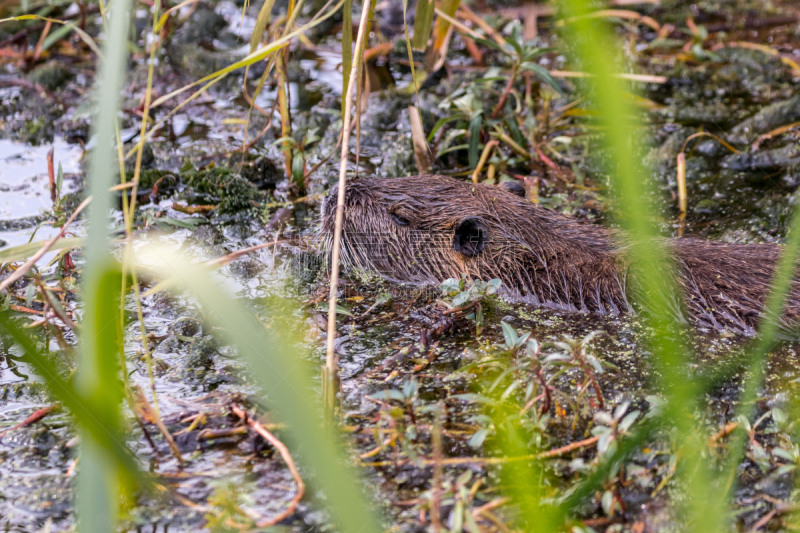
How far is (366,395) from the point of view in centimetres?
230

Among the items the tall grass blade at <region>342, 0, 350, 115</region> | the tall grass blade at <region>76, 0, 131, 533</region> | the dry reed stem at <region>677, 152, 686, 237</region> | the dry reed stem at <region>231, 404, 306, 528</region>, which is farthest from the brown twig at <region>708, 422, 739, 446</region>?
the dry reed stem at <region>677, 152, 686, 237</region>

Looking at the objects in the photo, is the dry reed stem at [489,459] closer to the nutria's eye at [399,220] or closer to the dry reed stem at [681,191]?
the nutria's eye at [399,220]

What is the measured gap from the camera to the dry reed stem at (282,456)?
5.98ft

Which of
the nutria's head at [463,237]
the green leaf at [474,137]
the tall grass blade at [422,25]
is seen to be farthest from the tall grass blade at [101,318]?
the green leaf at [474,137]

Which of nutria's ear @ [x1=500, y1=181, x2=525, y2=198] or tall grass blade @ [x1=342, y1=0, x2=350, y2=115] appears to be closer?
tall grass blade @ [x1=342, y1=0, x2=350, y2=115]

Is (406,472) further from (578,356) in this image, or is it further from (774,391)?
(774,391)

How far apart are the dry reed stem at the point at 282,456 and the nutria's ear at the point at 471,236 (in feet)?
4.16

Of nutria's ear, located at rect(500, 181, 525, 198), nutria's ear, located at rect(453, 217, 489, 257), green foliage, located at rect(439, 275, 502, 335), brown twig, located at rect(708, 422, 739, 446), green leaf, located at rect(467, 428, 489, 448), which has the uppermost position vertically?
nutria's ear, located at rect(500, 181, 525, 198)

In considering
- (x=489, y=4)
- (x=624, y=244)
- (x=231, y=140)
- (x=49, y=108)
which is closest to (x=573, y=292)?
(x=624, y=244)

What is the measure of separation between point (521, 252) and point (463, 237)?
0.26 meters

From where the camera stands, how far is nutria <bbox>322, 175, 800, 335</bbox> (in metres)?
2.67

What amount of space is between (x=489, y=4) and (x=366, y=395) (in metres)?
5.04

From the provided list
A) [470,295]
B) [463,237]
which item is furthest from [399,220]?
[470,295]

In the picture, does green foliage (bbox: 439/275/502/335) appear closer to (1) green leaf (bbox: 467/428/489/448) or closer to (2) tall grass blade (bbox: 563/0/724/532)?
(1) green leaf (bbox: 467/428/489/448)
